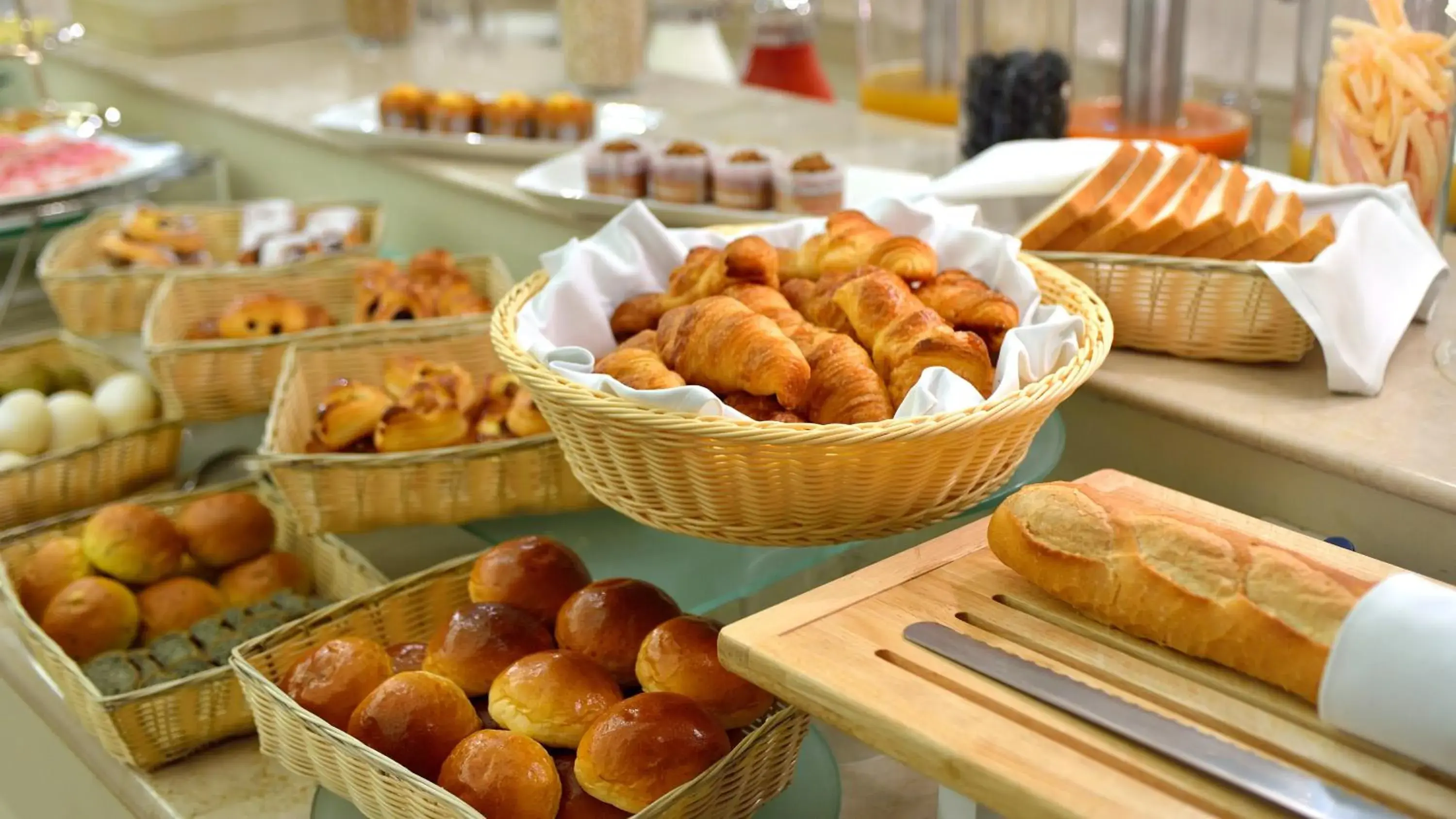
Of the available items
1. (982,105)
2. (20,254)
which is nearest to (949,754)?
(982,105)

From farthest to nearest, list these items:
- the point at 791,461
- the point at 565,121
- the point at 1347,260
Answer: the point at 565,121 → the point at 1347,260 → the point at 791,461

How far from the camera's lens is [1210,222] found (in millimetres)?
1102

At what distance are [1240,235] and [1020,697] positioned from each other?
0.59 metres

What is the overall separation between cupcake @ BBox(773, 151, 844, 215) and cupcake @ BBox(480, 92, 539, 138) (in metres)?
0.53

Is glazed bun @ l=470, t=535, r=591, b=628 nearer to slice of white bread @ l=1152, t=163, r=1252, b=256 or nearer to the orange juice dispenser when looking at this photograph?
slice of white bread @ l=1152, t=163, r=1252, b=256

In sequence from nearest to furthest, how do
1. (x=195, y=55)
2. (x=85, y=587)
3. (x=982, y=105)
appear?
(x=85, y=587) < (x=982, y=105) < (x=195, y=55)

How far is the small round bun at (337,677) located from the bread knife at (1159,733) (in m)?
0.36

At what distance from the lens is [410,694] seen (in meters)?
0.81

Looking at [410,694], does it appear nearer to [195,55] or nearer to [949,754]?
[949,754]

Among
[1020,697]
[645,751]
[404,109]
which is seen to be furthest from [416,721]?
[404,109]

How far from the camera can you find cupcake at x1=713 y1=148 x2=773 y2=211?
1.44m

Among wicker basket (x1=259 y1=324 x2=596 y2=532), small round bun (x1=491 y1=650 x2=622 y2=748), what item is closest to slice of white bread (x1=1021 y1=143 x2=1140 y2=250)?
wicker basket (x1=259 y1=324 x2=596 y2=532)

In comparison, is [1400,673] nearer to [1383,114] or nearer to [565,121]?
[1383,114]

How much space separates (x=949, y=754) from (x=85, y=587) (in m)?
0.77
